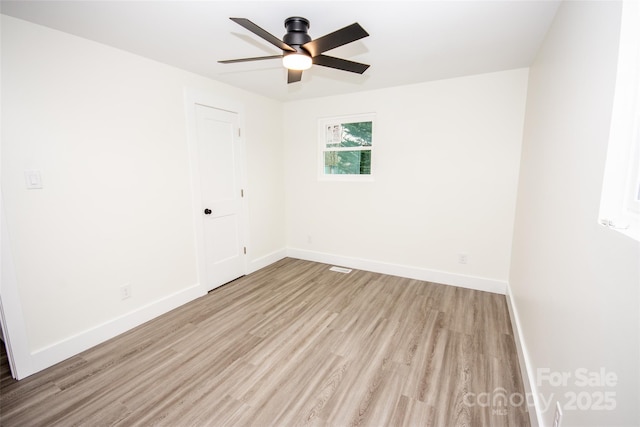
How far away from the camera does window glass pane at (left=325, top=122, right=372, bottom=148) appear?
377 centimetres

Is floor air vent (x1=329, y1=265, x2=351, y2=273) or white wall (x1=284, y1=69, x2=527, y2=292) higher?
white wall (x1=284, y1=69, x2=527, y2=292)

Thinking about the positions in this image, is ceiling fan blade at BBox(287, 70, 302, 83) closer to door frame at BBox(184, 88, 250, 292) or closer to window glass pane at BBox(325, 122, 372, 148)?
door frame at BBox(184, 88, 250, 292)

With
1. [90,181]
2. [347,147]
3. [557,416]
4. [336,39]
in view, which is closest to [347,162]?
[347,147]

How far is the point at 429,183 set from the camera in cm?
338

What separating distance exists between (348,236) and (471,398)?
101 inches

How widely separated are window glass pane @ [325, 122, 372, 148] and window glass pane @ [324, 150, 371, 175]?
0.39 ft

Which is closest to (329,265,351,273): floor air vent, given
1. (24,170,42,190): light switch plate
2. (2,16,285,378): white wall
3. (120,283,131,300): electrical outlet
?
(2,16,285,378): white wall

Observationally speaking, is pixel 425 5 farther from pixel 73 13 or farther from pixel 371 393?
pixel 371 393

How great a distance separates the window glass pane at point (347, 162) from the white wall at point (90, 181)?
6.08 feet

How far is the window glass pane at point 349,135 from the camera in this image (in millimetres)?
3773

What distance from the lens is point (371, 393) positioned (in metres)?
1.77

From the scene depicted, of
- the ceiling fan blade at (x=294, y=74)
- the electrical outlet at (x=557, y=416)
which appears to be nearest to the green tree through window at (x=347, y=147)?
the ceiling fan blade at (x=294, y=74)

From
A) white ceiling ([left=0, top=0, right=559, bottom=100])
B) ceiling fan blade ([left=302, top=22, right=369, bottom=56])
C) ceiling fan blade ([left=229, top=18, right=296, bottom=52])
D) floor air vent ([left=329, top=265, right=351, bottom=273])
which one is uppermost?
white ceiling ([left=0, top=0, right=559, bottom=100])

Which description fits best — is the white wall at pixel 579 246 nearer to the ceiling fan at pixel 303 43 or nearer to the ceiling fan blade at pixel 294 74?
the ceiling fan at pixel 303 43
